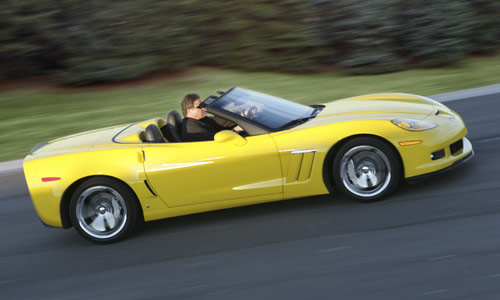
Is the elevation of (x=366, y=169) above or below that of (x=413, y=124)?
below

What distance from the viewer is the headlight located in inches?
225

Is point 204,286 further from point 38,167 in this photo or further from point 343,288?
point 38,167

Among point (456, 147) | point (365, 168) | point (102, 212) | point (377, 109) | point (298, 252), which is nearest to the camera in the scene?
point (298, 252)

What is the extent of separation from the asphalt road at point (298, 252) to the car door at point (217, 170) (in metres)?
0.36

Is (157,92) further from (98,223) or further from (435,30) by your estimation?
(98,223)

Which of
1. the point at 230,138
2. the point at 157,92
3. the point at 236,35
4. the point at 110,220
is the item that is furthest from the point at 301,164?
the point at 236,35

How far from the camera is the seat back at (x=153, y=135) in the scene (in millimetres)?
6086

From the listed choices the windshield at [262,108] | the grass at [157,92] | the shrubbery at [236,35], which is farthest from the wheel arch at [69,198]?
the shrubbery at [236,35]

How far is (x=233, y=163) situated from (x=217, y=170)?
0.56 feet

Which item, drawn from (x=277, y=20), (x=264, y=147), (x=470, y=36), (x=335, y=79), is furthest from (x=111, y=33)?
(x=264, y=147)

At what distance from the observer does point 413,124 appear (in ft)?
18.9

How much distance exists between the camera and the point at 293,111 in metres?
6.42

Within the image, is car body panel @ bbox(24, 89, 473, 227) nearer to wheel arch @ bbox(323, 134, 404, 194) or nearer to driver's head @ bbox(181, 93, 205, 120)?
wheel arch @ bbox(323, 134, 404, 194)

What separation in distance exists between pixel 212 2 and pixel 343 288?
38.9ft
